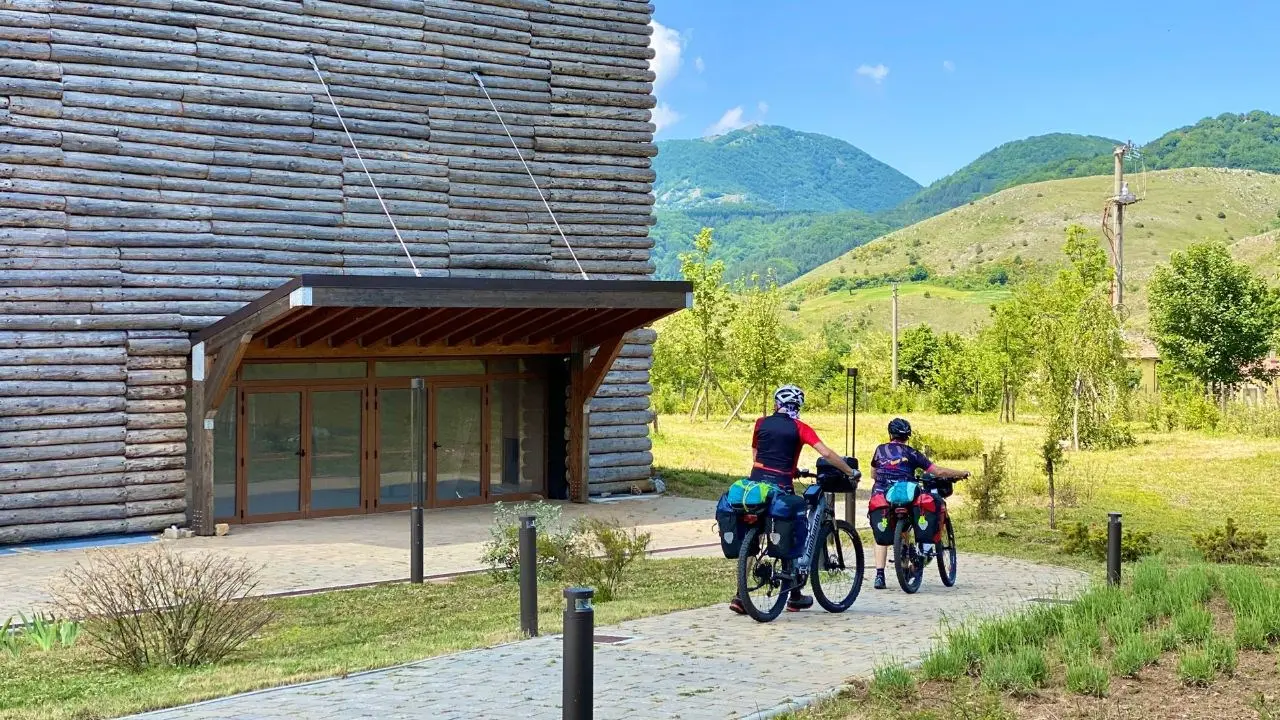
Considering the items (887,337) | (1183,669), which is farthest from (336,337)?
(887,337)

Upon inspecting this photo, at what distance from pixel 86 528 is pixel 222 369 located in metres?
2.57

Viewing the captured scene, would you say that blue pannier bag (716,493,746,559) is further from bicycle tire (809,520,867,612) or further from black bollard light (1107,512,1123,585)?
black bollard light (1107,512,1123,585)

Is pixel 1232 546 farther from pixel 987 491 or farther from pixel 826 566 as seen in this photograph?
pixel 826 566

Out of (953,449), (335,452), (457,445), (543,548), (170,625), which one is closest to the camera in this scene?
(170,625)

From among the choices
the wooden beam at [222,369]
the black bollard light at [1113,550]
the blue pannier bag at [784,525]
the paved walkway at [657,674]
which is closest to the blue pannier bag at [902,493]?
the paved walkway at [657,674]

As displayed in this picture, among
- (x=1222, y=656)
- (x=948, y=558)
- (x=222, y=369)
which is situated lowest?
(x=948, y=558)

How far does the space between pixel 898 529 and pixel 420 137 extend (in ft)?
38.2

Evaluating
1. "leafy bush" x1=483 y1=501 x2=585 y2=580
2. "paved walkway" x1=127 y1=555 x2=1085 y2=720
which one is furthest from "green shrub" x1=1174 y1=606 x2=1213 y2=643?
"leafy bush" x1=483 y1=501 x2=585 y2=580

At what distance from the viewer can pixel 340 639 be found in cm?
1080

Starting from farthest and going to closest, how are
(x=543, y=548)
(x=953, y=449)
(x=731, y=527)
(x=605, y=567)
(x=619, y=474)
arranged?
(x=953, y=449) → (x=619, y=474) → (x=543, y=548) → (x=605, y=567) → (x=731, y=527)

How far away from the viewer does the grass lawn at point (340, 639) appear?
8.25m

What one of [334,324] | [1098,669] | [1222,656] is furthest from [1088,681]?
[334,324]

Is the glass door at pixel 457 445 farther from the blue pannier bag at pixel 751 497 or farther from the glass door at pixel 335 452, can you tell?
the blue pannier bag at pixel 751 497

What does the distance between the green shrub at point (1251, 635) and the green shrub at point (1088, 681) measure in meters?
1.09
